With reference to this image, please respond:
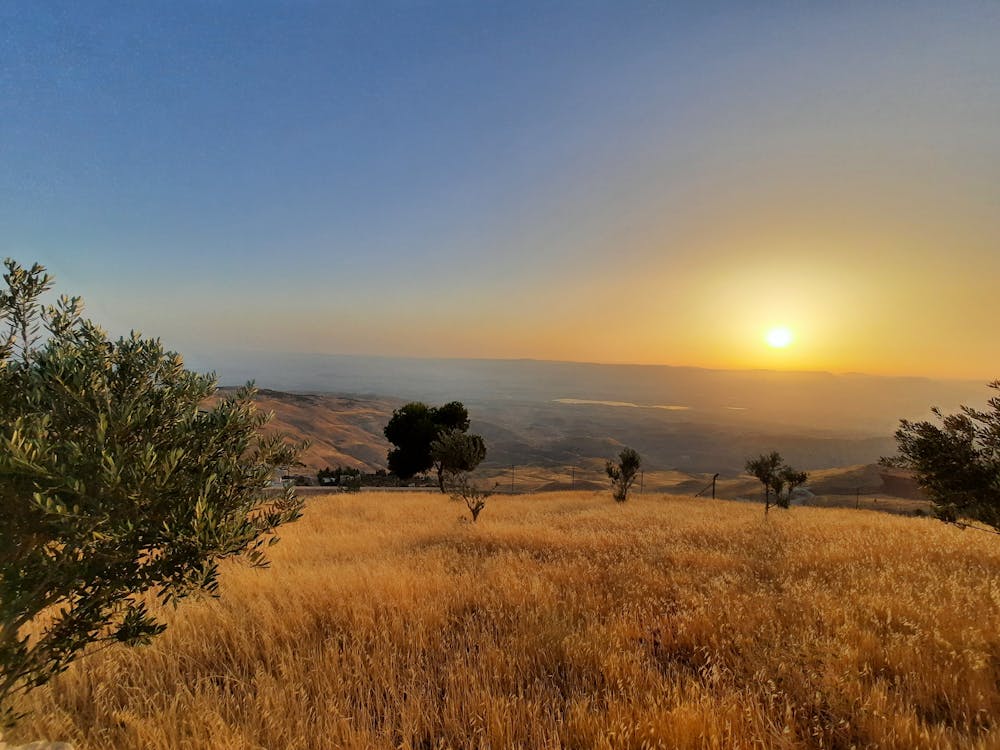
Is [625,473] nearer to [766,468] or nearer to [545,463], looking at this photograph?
[766,468]

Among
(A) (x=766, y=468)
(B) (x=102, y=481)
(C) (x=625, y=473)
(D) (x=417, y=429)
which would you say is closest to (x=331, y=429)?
(D) (x=417, y=429)

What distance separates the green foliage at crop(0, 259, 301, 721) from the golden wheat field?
1.22 m

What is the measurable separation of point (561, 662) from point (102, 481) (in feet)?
A: 14.9

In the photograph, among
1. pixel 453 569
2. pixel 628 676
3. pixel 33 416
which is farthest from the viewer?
pixel 453 569

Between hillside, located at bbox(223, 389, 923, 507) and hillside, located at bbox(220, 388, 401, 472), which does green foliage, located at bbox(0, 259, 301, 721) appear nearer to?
hillside, located at bbox(223, 389, 923, 507)

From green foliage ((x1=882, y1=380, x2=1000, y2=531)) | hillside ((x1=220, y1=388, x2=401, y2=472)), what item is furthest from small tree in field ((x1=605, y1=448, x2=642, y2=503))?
hillside ((x1=220, y1=388, x2=401, y2=472))

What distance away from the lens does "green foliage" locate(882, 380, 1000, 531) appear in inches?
241

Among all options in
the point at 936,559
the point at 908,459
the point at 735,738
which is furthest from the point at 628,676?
the point at 936,559

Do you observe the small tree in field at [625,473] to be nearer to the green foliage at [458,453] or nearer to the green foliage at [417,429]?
the green foliage at [458,453]

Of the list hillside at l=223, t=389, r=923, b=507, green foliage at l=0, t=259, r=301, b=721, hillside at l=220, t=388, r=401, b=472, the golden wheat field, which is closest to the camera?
green foliage at l=0, t=259, r=301, b=721

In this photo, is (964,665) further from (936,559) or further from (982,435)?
(936,559)

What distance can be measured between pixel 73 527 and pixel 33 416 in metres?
0.89

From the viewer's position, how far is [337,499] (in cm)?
2459

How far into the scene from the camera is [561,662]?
4914mm
